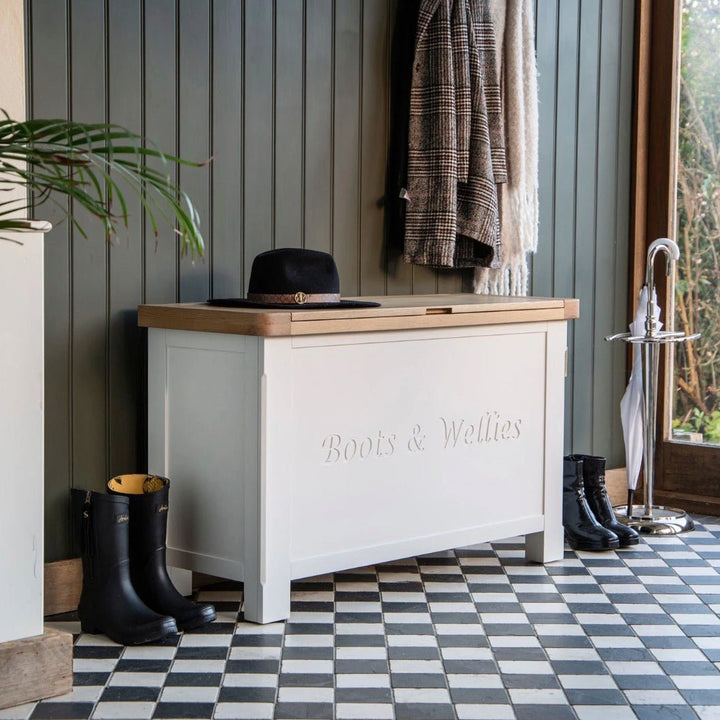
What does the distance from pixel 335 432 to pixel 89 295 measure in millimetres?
649

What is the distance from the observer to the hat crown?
258 cm

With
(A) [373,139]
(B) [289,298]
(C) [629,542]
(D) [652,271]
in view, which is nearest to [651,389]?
(D) [652,271]

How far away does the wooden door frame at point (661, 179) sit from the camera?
376 cm

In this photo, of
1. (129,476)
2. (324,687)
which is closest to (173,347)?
(129,476)

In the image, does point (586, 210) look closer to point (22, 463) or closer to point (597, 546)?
point (597, 546)

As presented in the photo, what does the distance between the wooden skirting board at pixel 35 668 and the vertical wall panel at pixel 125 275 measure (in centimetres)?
67

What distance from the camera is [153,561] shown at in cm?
242

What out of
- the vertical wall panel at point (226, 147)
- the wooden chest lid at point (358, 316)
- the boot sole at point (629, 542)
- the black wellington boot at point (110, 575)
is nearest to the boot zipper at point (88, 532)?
the black wellington boot at point (110, 575)

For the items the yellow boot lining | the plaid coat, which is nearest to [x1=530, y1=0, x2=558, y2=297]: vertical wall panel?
the plaid coat

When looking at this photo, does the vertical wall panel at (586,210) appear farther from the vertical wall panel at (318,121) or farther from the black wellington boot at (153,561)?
the black wellington boot at (153,561)

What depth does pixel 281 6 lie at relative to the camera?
9.34ft

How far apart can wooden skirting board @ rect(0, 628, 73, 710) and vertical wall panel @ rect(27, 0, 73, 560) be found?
539 millimetres

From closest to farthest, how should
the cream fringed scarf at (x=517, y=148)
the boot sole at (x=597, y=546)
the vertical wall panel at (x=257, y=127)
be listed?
the vertical wall panel at (x=257, y=127), the boot sole at (x=597, y=546), the cream fringed scarf at (x=517, y=148)

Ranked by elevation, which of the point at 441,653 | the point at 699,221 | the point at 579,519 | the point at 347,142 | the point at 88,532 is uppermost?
the point at 347,142
